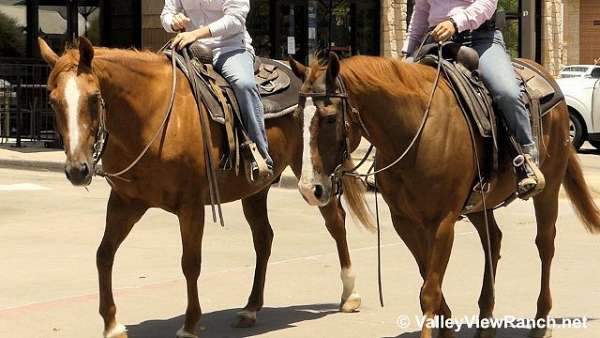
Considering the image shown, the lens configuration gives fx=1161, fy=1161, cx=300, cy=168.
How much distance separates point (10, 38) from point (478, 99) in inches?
736

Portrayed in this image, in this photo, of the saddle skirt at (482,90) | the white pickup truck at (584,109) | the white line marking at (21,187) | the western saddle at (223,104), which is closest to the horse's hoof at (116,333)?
the western saddle at (223,104)

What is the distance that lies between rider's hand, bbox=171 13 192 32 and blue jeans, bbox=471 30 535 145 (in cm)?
200

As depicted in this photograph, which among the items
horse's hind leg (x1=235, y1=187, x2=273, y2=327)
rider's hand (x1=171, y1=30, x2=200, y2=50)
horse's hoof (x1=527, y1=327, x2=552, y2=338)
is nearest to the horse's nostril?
rider's hand (x1=171, y1=30, x2=200, y2=50)

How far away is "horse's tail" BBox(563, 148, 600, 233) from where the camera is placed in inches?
334

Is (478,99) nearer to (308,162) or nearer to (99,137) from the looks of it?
Answer: (308,162)

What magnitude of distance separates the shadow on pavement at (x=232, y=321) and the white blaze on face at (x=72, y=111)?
182 centimetres

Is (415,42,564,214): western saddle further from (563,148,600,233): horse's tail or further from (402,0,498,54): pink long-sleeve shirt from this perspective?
(563,148,600,233): horse's tail

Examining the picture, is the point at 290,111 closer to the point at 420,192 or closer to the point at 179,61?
the point at 179,61

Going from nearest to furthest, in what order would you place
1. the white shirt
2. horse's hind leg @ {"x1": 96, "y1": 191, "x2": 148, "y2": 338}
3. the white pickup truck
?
horse's hind leg @ {"x1": 96, "y1": 191, "x2": 148, "y2": 338}
the white shirt
the white pickup truck

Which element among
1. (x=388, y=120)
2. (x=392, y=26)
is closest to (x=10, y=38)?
(x=392, y=26)

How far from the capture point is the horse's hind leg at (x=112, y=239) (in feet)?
24.2

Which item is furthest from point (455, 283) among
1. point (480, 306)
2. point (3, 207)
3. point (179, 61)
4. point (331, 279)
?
point (3, 207)

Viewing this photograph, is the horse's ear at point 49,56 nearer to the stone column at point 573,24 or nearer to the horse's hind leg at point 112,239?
the horse's hind leg at point 112,239

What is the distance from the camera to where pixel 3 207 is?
14484 mm
